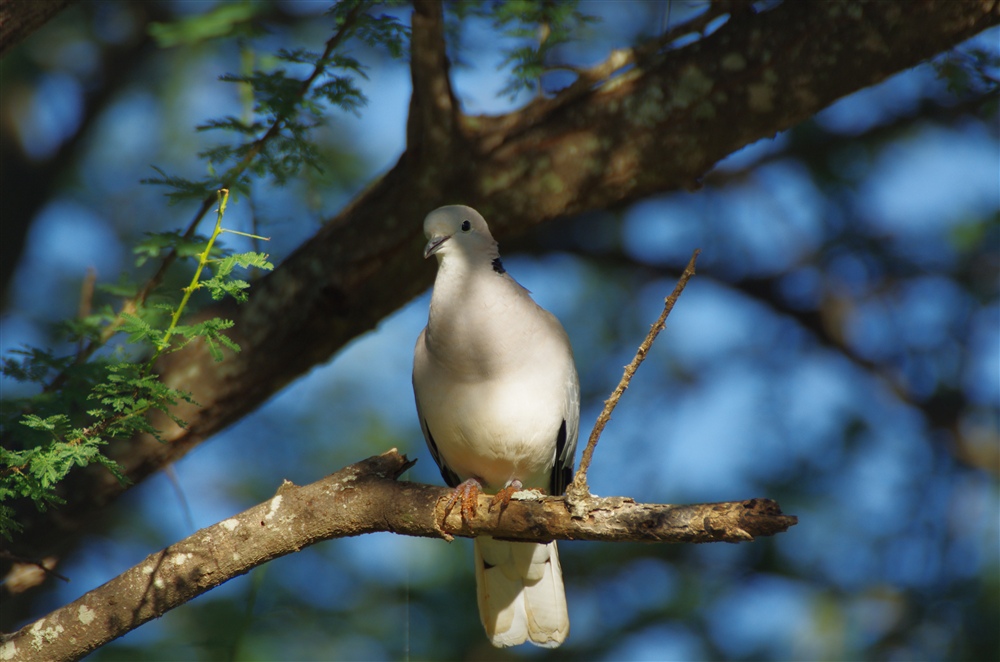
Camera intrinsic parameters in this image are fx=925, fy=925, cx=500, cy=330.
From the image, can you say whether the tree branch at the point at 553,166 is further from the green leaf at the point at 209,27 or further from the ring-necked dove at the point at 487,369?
the green leaf at the point at 209,27

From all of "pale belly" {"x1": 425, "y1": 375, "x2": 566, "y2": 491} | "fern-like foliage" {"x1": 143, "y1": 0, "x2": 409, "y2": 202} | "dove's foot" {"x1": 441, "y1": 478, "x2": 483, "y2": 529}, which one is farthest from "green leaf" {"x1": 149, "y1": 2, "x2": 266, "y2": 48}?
"dove's foot" {"x1": 441, "y1": 478, "x2": 483, "y2": 529}

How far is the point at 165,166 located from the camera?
552cm

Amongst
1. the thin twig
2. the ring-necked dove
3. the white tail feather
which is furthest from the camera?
the white tail feather

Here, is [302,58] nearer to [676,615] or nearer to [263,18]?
[263,18]

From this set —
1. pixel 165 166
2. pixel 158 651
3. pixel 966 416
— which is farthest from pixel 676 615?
pixel 165 166

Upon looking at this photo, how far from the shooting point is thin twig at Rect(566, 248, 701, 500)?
7.20ft

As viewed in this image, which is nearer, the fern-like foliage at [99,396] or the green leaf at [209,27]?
the fern-like foliage at [99,396]

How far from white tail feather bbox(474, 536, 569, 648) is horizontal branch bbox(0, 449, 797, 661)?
3.16ft

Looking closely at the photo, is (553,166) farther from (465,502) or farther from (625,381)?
(625,381)

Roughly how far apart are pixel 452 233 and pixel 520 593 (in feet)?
4.89

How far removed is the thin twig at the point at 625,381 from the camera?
2.20m

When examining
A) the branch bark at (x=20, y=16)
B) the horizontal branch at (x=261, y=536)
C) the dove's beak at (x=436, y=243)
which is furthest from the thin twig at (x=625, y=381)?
the branch bark at (x=20, y=16)

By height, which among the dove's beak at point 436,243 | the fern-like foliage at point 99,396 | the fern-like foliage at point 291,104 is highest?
the fern-like foliage at point 291,104

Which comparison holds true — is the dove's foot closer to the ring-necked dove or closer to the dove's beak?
the ring-necked dove
